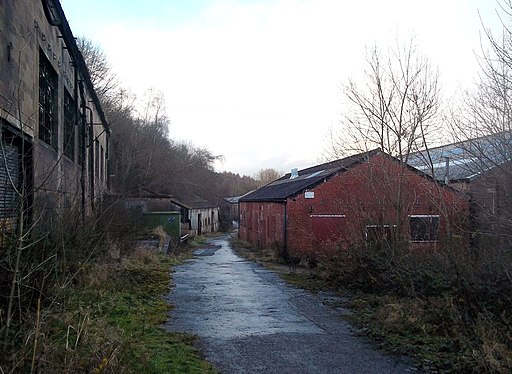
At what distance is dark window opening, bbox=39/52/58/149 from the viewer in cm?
1239

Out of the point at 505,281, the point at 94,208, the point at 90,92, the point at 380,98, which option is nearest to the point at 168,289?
the point at 94,208

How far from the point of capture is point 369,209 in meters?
15.4

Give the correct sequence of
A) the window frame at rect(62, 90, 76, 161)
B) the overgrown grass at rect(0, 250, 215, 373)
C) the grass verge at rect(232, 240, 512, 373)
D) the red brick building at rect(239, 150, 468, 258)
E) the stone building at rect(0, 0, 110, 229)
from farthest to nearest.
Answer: the window frame at rect(62, 90, 76, 161), the red brick building at rect(239, 150, 468, 258), the stone building at rect(0, 0, 110, 229), the grass verge at rect(232, 240, 512, 373), the overgrown grass at rect(0, 250, 215, 373)

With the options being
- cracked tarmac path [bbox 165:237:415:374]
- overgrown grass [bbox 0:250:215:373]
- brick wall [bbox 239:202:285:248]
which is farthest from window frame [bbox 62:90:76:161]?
brick wall [bbox 239:202:285:248]

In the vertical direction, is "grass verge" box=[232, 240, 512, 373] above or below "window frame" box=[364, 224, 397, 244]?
below

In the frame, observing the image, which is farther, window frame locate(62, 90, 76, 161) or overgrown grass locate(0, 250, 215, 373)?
window frame locate(62, 90, 76, 161)

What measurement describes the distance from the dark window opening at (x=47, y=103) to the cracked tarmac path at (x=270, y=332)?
4879mm

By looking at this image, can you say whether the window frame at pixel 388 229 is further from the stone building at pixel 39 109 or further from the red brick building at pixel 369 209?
the stone building at pixel 39 109

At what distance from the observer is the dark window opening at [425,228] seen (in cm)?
1370

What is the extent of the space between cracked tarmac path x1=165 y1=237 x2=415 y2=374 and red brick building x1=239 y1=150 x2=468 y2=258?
285 centimetres

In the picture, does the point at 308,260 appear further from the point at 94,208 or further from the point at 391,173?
the point at 94,208

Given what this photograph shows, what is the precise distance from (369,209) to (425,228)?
1.80 m

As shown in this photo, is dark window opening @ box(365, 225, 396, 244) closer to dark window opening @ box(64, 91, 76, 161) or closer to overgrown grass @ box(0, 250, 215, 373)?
overgrown grass @ box(0, 250, 215, 373)

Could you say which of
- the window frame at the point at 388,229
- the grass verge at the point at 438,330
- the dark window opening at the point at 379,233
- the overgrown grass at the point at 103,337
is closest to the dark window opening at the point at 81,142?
the overgrown grass at the point at 103,337
